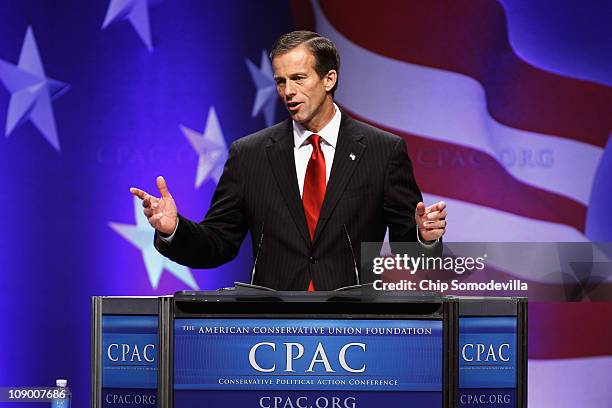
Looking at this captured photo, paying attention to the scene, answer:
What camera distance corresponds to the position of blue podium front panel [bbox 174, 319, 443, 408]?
198 centimetres

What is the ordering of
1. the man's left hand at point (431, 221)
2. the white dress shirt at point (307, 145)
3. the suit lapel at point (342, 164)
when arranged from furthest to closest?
1. the white dress shirt at point (307, 145)
2. the suit lapel at point (342, 164)
3. the man's left hand at point (431, 221)

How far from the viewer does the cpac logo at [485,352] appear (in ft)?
6.93

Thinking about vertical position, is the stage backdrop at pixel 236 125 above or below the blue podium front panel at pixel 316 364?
above

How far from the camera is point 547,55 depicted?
468 centimetres

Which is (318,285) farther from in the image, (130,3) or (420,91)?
(130,3)

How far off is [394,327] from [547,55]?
2969mm

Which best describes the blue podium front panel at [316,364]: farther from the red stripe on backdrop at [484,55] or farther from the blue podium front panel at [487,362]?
the red stripe on backdrop at [484,55]

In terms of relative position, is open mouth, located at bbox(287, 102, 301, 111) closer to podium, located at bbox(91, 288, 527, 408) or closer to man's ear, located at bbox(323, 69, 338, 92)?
man's ear, located at bbox(323, 69, 338, 92)

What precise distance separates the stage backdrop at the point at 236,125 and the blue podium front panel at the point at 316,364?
272cm

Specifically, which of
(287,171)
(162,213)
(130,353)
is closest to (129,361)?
(130,353)

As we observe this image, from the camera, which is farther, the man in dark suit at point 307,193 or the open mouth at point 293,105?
the open mouth at point 293,105

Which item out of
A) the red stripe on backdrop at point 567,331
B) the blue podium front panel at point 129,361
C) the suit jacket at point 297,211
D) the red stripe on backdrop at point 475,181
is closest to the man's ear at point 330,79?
the suit jacket at point 297,211

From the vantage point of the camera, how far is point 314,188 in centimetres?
271

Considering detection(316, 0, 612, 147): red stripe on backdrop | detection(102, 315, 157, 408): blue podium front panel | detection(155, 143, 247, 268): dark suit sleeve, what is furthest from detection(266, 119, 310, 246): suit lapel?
detection(316, 0, 612, 147): red stripe on backdrop
